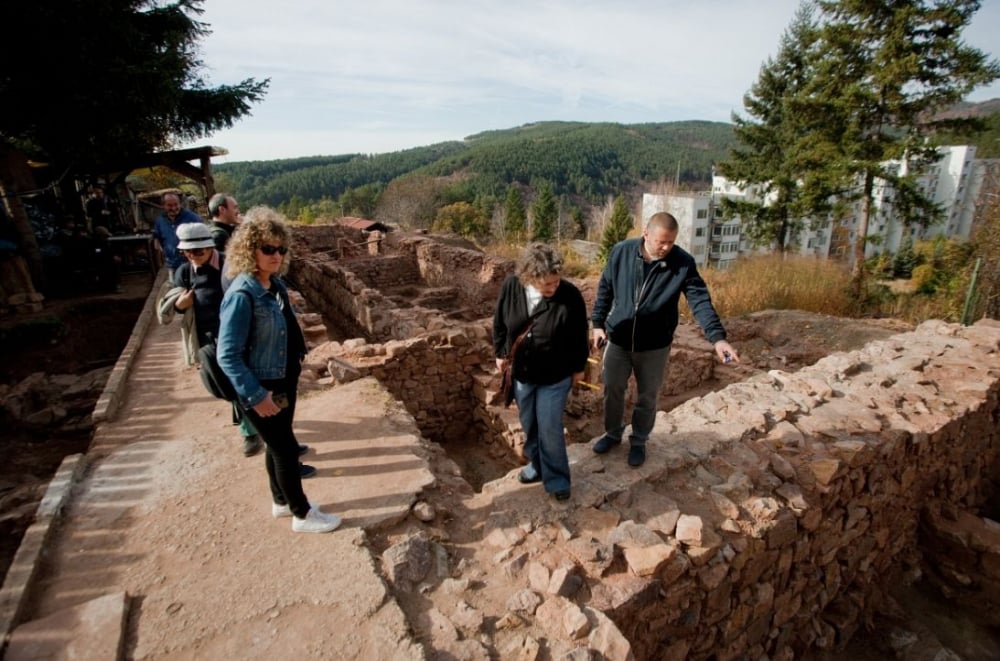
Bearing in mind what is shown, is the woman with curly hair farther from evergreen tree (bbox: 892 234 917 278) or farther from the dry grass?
evergreen tree (bbox: 892 234 917 278)

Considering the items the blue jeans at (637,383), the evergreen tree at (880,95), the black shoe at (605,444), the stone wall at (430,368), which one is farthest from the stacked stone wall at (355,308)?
the evergreen tree at (880,95)

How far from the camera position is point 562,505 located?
10.3 ft

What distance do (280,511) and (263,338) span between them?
1.18 metres

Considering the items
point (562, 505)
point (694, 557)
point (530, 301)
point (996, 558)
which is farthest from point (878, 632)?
point (530, 301)

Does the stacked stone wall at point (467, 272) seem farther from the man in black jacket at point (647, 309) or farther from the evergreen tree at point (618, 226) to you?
the evergreen tree at point (618, 226)

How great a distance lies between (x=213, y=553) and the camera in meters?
2.79

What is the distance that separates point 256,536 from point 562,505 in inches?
72.1

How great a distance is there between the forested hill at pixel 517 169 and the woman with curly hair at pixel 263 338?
2474 inches

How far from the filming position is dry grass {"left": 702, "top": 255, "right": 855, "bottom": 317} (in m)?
12.3

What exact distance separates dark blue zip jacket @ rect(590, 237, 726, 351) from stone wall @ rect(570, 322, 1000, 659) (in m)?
0.98

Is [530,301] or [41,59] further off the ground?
[41,59]

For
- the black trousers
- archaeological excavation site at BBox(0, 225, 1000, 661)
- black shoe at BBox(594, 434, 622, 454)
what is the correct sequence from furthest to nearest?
black shoe at BBox(594, 434, 622, 454) → the black trousers → archaeological excavation site at BBox(0, 225, 1000, 661)

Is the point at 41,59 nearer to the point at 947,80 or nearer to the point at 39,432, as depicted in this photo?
the point at 39,432

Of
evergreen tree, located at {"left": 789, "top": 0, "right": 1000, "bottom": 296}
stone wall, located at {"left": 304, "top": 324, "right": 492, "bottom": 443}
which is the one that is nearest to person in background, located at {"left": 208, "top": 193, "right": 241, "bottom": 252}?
stone wall, located at {"left": 304, "top": 324, "right": 492, "bottom": 443}
